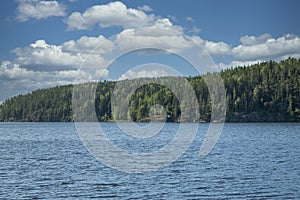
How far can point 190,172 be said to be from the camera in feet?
138

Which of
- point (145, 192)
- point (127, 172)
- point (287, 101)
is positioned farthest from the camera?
point (287, 101)

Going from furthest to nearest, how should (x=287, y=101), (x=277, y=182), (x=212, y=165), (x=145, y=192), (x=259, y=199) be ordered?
(x=287, y=101), (x=212, y=165), (x=277, y=182), (x=145, y=192), (x=259, y=199)

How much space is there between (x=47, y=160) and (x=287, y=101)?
161857 millimetres

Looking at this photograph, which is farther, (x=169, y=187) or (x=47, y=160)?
(x=47, y=160)

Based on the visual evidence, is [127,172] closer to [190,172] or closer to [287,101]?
[190,172]

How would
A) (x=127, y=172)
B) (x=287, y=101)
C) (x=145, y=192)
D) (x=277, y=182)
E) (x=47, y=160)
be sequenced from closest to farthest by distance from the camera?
1. (x=145, y=192)
2. (x=277, y=182)
3. (x=127, y=172)
4. (x=47, y=160)
5. (x=287, y=101)

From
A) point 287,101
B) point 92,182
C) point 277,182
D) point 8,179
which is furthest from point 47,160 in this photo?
point 287,101

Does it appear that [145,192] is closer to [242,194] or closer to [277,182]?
[242,194]

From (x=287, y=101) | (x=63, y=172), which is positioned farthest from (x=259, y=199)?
(x=287, y=101)

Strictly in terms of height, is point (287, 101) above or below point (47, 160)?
above

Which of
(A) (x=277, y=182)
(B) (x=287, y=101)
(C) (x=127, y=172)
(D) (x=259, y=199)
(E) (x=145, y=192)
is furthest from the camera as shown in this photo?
(B) (x=287, y=101)

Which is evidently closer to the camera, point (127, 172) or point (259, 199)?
point (259, 199)

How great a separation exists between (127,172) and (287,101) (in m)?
168

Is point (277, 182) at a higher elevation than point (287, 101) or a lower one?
lower
